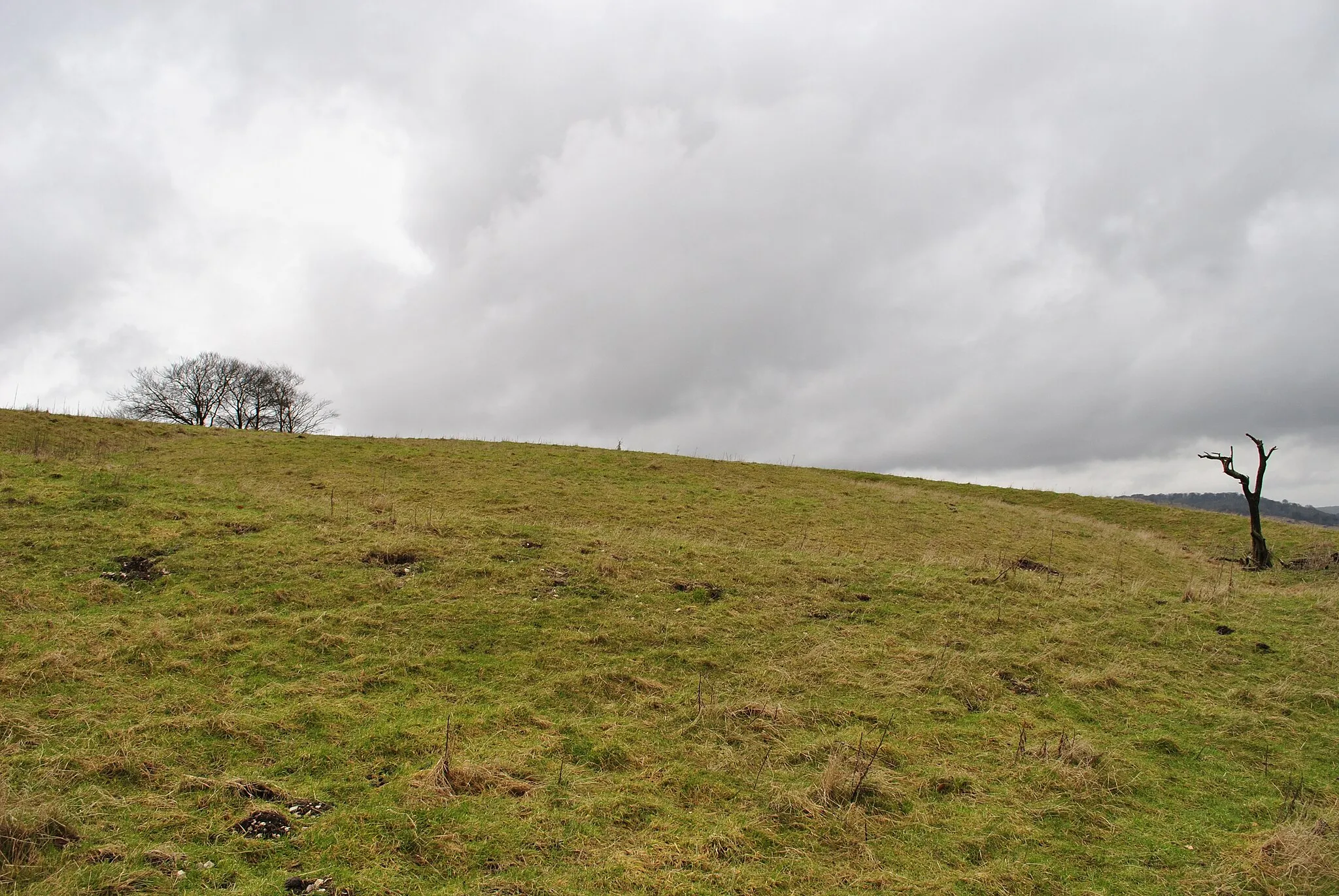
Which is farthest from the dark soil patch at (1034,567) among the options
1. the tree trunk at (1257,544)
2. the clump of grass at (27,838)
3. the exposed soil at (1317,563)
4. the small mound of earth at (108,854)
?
the clump of grass at (27,838)

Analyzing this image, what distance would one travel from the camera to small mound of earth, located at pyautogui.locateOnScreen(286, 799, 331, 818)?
6.17 meters

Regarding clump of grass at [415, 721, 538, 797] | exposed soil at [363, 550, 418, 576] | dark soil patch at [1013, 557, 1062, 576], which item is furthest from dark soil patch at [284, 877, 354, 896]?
dark soil patch at [1013, 557, 1062, 576]

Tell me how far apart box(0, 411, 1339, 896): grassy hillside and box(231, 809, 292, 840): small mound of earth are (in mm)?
79

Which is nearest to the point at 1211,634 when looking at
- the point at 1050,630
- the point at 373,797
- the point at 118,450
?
the point at 1050,630

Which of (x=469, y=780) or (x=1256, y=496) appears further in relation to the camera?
(x=1256, y=496)

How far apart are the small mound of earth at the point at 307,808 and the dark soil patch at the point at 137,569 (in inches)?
310

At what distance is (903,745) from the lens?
823cm

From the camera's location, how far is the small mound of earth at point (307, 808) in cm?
617

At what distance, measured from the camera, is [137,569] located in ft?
39.4

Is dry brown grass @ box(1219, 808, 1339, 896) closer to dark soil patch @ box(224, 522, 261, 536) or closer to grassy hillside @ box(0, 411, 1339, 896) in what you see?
grassy hillside @ box(0, 411, 1339, 896)

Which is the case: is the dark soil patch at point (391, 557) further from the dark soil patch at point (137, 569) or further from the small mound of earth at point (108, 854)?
the small mound of earth at point (108, 854)

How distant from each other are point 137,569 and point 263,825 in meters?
8.79

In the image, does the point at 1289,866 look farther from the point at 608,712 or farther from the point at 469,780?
the point at 469,780

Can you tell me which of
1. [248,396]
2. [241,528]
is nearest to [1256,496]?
[241,528]
